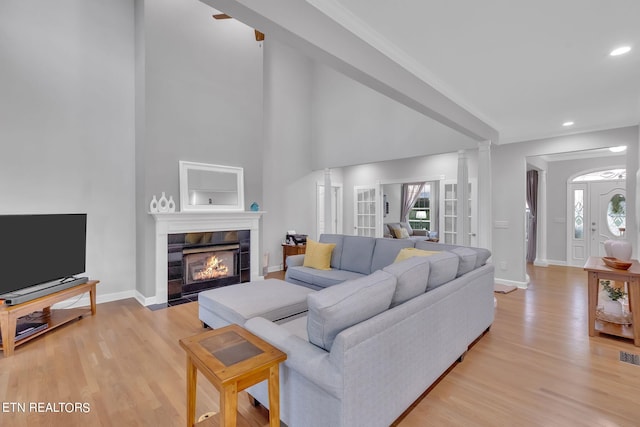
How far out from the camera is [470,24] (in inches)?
81.6

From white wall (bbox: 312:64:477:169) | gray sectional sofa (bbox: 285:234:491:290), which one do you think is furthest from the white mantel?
white wall (bbox: 312:64:477:169)

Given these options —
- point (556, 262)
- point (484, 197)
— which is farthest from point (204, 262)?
point (556, 262)

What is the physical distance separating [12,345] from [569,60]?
5559 millimetres

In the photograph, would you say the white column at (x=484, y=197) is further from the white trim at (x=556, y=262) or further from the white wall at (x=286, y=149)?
the white trim at (x=556, y=262)

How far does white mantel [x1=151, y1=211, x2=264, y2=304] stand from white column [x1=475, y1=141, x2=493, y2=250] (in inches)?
138

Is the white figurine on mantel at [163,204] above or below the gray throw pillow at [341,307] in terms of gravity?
above

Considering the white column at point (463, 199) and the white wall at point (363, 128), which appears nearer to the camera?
the white column at point (463, 199)

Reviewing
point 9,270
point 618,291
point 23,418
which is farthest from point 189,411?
point 618,291

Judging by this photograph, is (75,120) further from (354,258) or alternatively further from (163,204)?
(354,258)

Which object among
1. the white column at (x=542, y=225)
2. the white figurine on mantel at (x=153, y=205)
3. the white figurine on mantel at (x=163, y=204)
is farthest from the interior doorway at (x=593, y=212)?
the white figurine on mantel at (x=153, y=205)

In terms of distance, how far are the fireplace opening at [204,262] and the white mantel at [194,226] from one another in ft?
0.23

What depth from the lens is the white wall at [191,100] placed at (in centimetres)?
412

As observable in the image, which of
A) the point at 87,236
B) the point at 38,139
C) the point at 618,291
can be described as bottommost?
the point at 618,291

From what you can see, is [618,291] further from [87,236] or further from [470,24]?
[87,236]
